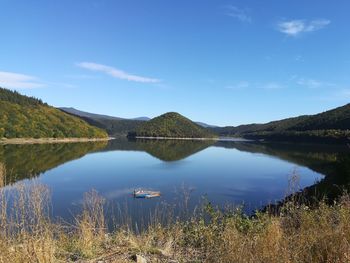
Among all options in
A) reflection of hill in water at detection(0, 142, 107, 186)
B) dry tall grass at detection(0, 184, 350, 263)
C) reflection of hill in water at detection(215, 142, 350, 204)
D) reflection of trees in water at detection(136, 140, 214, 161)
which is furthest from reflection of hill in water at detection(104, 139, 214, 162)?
dry tall grass at detection(0, 184, 350, 263)

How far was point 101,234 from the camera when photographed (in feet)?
24.5

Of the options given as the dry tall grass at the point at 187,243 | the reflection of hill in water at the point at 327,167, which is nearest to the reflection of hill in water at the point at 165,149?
the reflection of hill in water at the point at 327,167

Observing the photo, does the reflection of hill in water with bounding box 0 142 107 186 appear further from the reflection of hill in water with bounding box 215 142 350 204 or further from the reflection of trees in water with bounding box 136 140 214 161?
the reflection of trees in water with bounding box 136 140 214 161

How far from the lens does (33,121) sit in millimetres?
147750

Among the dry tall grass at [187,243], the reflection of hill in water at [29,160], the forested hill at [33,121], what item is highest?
the forested hill at [33,121]

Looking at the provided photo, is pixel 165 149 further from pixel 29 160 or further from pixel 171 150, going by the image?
pixel 29 160

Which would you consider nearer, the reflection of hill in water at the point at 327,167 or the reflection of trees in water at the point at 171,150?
the reflection of hill in water at the point at 327,167

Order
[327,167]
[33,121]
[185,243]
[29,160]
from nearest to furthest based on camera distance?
[185,243] → [327,167] → [29,160] → [33,121]

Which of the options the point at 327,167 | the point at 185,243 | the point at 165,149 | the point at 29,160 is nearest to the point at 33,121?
the point at 165,149

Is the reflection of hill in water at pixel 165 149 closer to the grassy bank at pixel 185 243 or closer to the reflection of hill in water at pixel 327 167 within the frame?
the reflection of hill in water at pixel 327 167

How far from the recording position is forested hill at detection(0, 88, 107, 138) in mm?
130988

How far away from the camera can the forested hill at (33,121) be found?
130988 millimetres

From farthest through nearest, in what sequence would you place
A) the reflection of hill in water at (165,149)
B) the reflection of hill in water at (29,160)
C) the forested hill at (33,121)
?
1. the forested hill at (33,121)
2. the reflection of hill in water at (165,149)
3. the reflection of hill in water at (29,160)

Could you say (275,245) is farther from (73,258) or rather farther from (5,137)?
(5,137)
